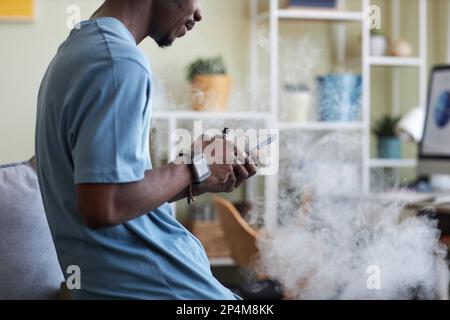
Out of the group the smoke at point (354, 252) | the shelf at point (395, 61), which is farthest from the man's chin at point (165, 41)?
the shelf at point (395, 61)

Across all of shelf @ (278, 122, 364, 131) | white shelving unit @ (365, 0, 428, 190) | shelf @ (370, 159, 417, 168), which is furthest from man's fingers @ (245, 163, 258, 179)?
shelf @ (370, 159, 417, 168)

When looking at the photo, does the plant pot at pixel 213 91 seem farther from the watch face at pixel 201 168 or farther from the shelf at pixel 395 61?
the watch face at pixel 201 168

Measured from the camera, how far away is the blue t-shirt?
35.9 inches

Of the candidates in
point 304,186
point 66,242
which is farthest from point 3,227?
point 304,186

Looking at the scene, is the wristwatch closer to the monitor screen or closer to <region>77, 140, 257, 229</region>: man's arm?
<region>77, 140, 257, 229</region>: man's arm

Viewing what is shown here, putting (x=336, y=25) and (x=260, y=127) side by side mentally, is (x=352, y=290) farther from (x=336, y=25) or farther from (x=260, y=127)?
(x=336, y=25)

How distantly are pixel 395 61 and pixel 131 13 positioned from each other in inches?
110

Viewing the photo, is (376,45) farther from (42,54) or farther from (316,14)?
(42,54)

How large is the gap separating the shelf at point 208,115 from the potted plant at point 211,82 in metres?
0.04

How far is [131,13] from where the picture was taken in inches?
41.3

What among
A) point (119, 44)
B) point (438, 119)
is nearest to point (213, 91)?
point (438, 119)

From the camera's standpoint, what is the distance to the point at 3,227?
1.45 m

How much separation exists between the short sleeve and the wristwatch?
0.33 feet

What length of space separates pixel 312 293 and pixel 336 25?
6.09 ft
